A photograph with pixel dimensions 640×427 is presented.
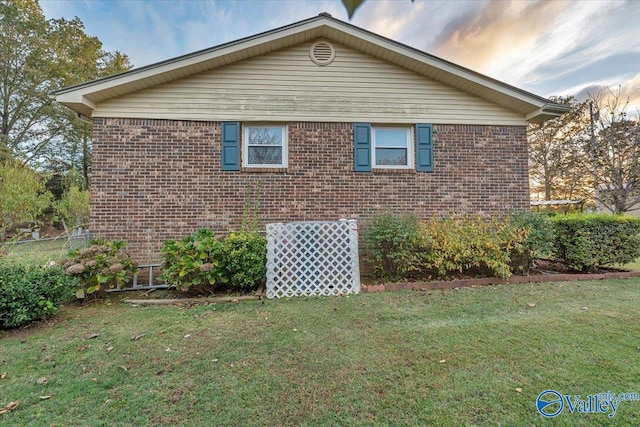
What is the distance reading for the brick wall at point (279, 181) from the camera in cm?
598

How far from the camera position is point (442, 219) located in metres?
6.45

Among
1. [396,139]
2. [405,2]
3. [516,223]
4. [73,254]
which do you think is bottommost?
[73,254]

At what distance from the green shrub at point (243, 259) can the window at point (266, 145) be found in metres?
2.13

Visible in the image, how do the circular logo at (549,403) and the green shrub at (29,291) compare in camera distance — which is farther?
the green shrub at (29,291)

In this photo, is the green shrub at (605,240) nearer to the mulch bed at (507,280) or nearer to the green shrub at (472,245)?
the mulch bed at (507,280)

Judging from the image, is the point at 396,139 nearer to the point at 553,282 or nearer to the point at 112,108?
the point at 553,282

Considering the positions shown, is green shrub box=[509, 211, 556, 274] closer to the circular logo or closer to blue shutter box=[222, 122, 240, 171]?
the circular logo

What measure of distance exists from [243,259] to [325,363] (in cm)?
262

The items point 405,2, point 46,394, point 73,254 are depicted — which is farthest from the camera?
point 73,254

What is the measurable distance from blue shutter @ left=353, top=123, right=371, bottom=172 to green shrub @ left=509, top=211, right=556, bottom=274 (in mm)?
3264

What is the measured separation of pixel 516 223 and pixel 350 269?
3.63 metres

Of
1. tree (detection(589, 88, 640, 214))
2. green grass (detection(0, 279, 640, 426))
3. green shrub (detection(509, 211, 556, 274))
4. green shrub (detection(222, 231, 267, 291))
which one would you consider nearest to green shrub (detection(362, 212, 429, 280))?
green grass (detection(0, 279, 640, 426))

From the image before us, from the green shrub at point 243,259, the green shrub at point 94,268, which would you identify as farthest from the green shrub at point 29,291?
the green shrub at point 243,259

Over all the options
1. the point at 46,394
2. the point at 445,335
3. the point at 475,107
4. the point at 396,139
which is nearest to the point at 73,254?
the point at 46,394
